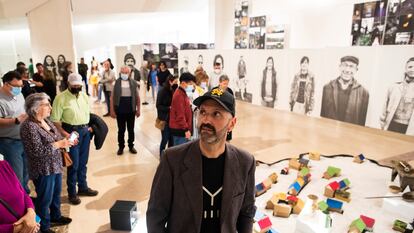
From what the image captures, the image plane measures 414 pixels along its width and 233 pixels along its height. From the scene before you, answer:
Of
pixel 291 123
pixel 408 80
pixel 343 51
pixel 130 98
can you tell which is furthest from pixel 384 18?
pixel 130 98

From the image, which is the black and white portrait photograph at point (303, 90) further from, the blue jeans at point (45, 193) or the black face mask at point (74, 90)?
the blue jeans at point (45, 193)

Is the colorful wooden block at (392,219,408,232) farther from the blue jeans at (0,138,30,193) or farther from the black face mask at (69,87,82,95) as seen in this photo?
the blue jeans at (0,138,30,193)

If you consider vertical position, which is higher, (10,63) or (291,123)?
(10,63)

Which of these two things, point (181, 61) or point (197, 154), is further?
point (181, 61)

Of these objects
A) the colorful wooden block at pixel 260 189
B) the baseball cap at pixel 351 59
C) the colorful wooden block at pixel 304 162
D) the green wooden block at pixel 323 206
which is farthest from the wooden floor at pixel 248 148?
the green wooden block at pixel 323 206

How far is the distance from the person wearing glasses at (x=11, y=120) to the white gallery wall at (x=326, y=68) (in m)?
5.88

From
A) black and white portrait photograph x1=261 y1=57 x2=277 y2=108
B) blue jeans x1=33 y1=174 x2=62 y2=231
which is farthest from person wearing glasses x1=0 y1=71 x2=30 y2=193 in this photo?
black and white portrait photograph x1=261 y1=57 x2=277 y2=108

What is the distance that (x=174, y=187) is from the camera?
155 centimetres

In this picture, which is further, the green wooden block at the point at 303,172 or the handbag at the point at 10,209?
the green wooden block at the point at 303,172

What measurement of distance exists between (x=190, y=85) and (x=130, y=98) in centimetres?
156

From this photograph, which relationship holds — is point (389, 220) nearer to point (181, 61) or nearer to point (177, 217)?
point (177, 217)

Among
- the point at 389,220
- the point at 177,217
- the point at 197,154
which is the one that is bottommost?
the point at 389,220

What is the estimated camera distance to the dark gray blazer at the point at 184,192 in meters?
1.55

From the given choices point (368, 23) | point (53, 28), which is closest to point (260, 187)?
point (368, 23)
